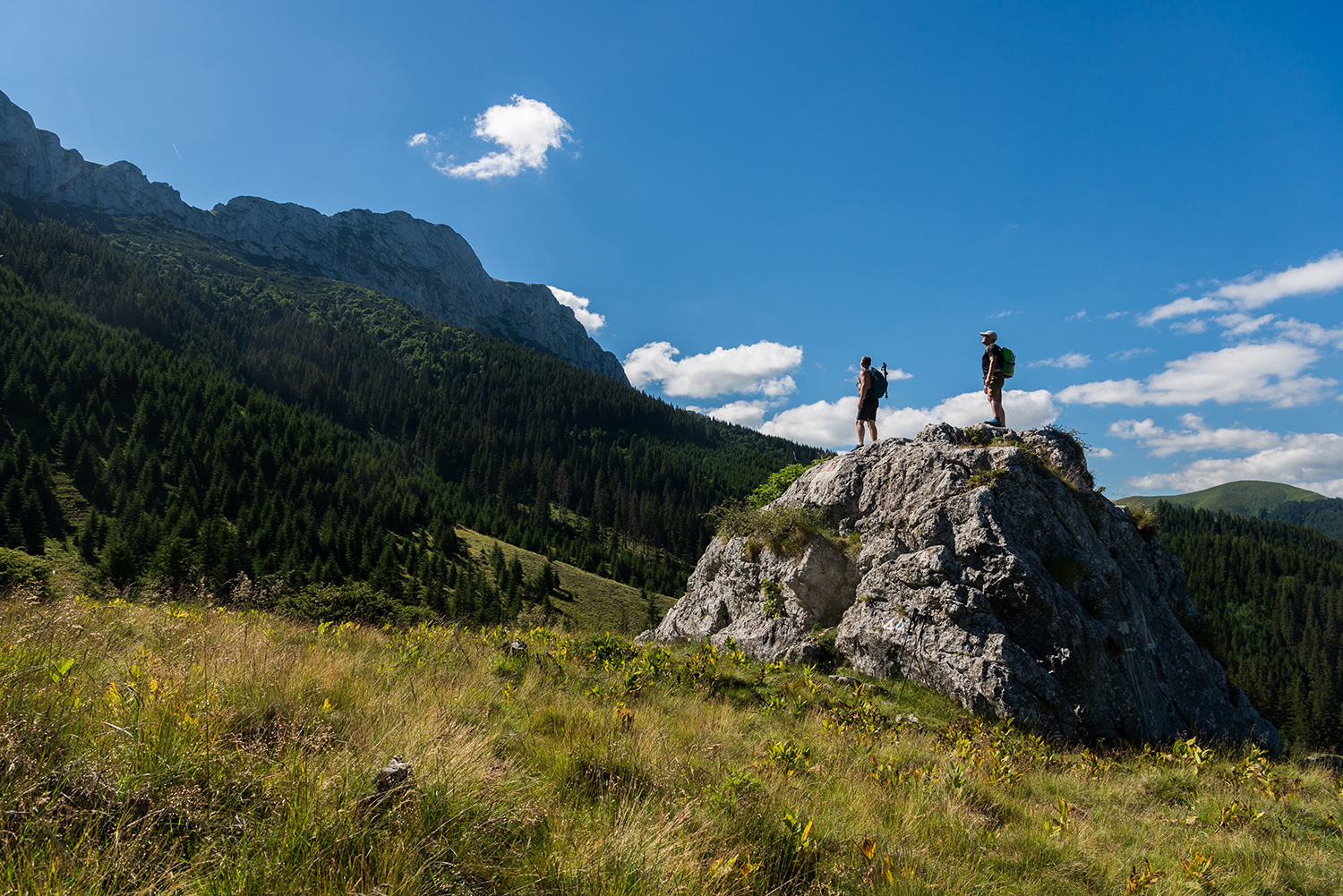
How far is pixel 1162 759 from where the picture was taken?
8.28 meters

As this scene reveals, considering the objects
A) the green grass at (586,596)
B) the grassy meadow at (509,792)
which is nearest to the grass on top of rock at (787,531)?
the grassy meadow at (509,792)

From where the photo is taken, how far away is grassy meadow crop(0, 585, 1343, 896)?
261 cm

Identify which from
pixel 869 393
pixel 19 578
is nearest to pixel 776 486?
pixel 869 393

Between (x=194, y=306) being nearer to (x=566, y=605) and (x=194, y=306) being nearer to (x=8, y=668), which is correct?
(x=566, y=605)

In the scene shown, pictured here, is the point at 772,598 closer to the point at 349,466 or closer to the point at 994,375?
the point at 994,375

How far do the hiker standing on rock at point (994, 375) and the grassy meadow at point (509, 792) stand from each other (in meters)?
8.31

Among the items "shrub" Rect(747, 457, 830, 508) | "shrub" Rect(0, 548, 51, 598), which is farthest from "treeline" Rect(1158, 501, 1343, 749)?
"shrub" Rect(0, 548, 51, 598)

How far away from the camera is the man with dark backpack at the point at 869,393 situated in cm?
1538

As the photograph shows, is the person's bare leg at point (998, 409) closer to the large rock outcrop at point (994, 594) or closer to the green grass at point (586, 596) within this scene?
the large rock outcrop at point (994, 594)

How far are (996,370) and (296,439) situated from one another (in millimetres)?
107825

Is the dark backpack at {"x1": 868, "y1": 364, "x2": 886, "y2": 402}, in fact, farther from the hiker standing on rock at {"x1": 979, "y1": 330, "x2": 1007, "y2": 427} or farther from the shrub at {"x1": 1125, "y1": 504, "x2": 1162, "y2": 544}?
the shrub at {"x1": 1125, "y1": 504, "x2": 1162, "y2": 544}

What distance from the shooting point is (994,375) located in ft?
45.9

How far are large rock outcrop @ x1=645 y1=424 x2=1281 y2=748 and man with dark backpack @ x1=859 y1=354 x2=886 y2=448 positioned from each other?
1437 mm

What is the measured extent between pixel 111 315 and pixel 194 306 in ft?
110
